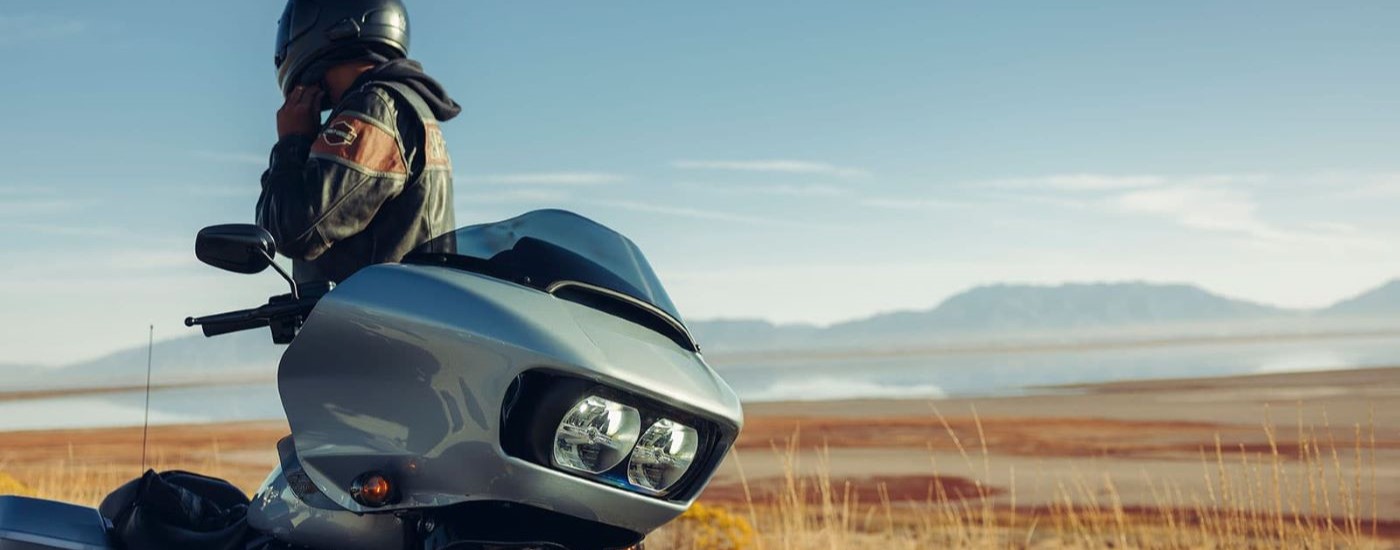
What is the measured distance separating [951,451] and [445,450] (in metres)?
20.4

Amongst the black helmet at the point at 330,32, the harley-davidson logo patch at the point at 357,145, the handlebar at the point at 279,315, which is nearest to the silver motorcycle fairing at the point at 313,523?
the handlebar at the point at 279,315

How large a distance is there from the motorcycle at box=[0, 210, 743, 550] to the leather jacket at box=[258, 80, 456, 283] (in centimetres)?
60

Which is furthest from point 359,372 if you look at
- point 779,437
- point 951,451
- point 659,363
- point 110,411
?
point 110,411

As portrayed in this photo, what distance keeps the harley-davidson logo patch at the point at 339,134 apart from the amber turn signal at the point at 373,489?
110 cm

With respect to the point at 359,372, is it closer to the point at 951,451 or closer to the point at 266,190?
the point at 266,190

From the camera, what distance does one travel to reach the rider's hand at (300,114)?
3.45 m

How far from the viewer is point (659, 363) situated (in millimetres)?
2270

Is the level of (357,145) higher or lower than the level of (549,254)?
higher

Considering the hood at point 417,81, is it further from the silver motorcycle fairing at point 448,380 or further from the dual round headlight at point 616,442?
the dual round headlight at point 616,442

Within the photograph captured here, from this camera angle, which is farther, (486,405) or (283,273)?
(283,273)

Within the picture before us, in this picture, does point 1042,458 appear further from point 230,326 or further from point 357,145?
point 230,326

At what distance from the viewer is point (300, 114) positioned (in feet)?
11.4

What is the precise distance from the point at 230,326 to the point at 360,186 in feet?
2.05

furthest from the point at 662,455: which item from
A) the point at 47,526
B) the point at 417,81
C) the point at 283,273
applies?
the point at 417,81
